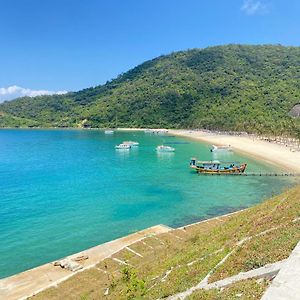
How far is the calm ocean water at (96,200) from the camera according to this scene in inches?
1415

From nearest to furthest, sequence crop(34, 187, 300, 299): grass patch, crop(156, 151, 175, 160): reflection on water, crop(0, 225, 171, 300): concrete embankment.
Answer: crop(34, 187, 300, 299): grass patch
crop(0, 225, 171, 300): concrete embankment
crop(156, 151, 175, 160): reflection on water

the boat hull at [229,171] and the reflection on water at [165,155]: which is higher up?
the boat hull at [229,171]

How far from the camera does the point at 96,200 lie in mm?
54062

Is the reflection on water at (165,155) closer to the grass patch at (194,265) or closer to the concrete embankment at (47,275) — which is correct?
the concrete embankment at (47,275)

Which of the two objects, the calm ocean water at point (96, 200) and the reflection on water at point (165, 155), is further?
the reflection on water at point (165, 155)

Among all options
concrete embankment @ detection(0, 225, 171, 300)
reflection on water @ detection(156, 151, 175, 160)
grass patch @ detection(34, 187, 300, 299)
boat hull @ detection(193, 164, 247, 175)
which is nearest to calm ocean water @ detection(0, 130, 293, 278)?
boat hull @ detection(193, 164, 247, 175)

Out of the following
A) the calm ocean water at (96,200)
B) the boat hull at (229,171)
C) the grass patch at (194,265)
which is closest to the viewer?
the grass patch at (194,265)

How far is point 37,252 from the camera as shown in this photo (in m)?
33.2

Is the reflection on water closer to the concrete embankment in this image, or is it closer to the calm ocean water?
the calm ocean water

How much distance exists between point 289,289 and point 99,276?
14.6 m

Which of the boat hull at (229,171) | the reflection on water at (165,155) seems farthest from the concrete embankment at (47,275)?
the reflection on water at (165,155)

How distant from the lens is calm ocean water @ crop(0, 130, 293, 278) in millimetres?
35947

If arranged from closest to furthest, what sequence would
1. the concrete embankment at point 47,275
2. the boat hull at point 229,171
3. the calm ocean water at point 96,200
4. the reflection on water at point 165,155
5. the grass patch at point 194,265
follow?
the grass patch at point 194,265 → the concrete embankment at point 47,275 → the calm ocean water at point 96,200 → the boat hull at point 229,171 → the reflection on water at point 165,155

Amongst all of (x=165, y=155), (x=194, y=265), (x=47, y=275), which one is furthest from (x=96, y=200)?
(x=165, y=155)
